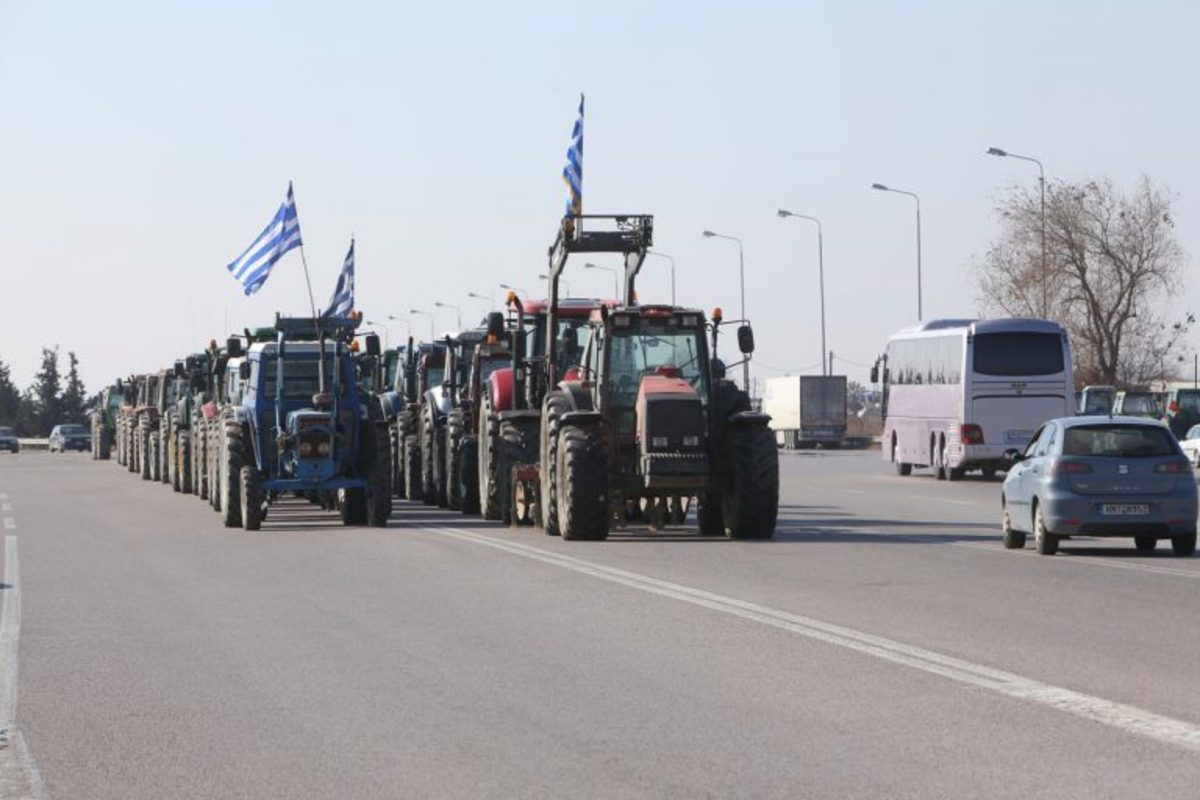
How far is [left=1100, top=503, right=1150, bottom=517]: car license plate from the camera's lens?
24.6 metres

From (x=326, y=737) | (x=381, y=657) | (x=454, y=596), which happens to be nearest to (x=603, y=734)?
(x=326, y=737)

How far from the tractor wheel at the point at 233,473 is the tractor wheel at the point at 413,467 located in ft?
Answer: 25.6

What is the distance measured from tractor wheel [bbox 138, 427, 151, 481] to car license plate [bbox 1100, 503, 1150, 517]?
3523 cm

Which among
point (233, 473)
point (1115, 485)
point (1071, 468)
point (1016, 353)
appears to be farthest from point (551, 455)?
point (1016, 353)

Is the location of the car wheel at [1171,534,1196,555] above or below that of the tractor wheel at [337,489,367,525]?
below

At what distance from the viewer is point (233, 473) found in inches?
1266

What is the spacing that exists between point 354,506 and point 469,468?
3052 millimetres

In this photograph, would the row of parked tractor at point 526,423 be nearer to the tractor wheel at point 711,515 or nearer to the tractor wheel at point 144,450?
the tractor wheel at point 711,515

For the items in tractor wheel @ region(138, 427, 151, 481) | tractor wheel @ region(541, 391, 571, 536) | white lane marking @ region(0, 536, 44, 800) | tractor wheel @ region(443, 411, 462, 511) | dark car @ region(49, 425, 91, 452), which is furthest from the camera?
dark car @ region(49, 425, 91, 452)

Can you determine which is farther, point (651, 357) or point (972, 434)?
point (972, 434)

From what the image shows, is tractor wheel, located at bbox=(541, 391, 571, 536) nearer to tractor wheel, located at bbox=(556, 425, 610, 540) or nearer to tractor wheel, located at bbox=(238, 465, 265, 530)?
tractor wheel, located at bbox=(556, 425, 610, 540)

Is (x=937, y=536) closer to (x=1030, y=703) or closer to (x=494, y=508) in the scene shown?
(x=494, y=508)

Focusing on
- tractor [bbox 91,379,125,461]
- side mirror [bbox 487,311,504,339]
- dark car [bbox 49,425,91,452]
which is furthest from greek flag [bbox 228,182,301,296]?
dark car [bbox 49,425,91,452]

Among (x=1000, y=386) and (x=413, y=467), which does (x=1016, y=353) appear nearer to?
(x=1000, y=386)
